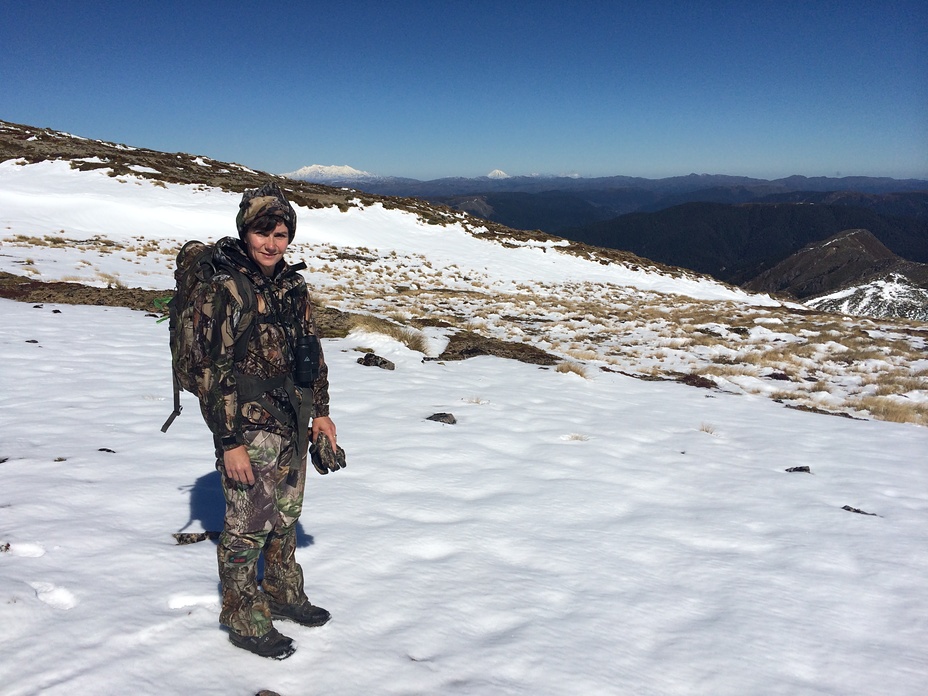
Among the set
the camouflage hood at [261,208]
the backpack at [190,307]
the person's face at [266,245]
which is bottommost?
the backpack at [190,307]

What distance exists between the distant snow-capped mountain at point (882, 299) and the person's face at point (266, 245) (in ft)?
522

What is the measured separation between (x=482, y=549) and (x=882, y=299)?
7244 inches

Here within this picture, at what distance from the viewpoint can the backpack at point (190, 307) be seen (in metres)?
2.65

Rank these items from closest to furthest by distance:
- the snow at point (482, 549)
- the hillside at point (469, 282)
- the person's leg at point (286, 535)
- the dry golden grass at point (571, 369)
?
the snow at point (482, 549) → the person's leg at point (286, 535) → the dry golden grass at point (571, 369) → the hillside at point (469, 282)

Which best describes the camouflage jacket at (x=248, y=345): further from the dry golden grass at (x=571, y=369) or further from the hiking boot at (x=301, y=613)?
the dry golden grass at (x=571, y=369)

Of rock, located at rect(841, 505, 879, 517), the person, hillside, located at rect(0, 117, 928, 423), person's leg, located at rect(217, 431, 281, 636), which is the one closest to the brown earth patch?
hillside, located at rect(0, 117, 928, 423)

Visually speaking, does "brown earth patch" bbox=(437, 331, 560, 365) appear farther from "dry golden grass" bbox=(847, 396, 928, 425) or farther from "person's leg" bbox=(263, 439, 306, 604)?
"person's leg" bbox=(263, 439, 306, 604)

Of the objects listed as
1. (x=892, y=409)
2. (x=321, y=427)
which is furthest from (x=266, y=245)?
(x=892, y=409)

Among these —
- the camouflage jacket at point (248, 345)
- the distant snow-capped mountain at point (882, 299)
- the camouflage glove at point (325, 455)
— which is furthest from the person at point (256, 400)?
the distant snow-capped mountain at point (882, 299)

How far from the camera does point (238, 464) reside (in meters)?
2.73

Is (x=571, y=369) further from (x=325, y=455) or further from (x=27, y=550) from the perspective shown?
(x=27, y=550)

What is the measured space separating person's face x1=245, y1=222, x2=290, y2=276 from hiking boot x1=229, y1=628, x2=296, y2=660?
2079 millimetres

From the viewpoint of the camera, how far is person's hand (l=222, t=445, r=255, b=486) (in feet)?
8.95

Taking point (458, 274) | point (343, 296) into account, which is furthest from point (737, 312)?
point (343, 296)
